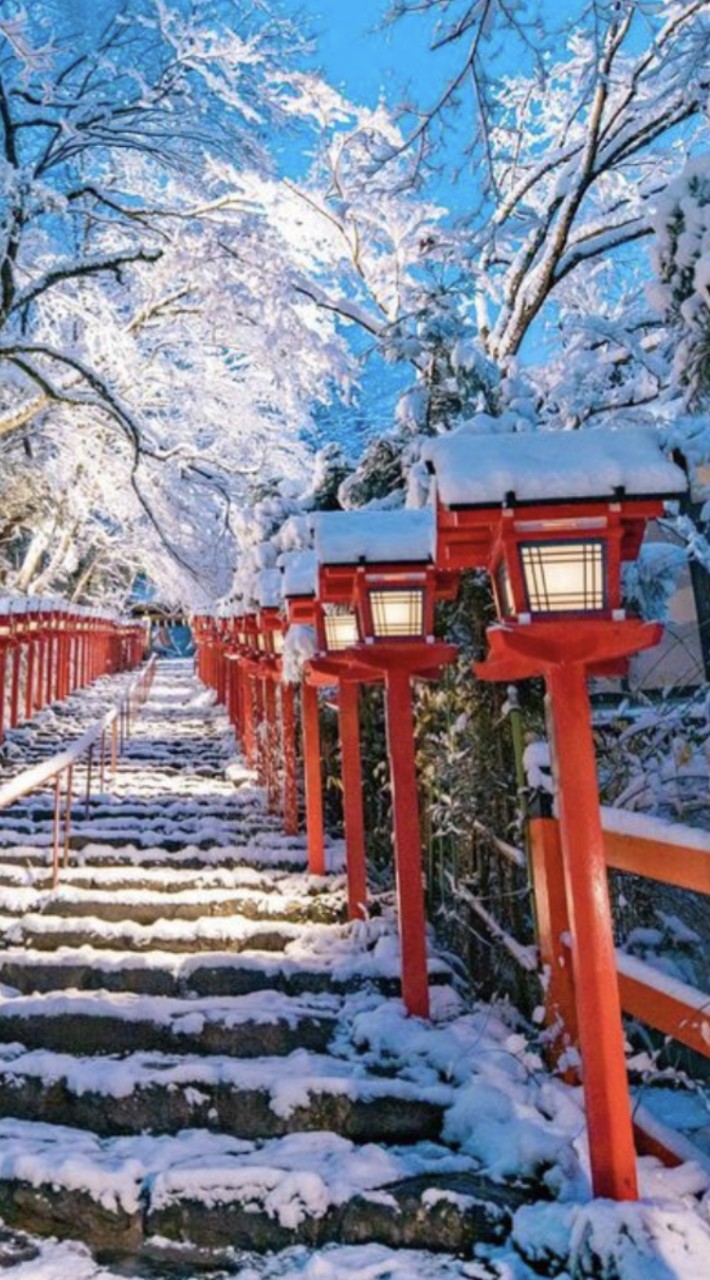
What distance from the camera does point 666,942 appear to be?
434 cm

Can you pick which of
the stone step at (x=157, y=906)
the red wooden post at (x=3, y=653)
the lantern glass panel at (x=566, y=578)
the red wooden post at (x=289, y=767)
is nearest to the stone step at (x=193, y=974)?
the stone step at (x=157, y=906)

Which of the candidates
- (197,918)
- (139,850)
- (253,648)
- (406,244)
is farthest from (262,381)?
(197,918)

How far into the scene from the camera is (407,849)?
4.65 meters

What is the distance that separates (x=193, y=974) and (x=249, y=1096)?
143 centimetres

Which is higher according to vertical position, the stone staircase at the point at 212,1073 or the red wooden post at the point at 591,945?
the red wooden post at the point at 591,945

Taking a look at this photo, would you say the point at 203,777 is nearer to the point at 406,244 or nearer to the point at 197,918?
the point at 197,918

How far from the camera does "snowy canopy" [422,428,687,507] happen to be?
2945 mm

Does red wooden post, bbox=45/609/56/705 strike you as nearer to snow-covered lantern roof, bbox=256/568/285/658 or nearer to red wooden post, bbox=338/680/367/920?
snow-covered lantern roof, bbox=256/568/285/658

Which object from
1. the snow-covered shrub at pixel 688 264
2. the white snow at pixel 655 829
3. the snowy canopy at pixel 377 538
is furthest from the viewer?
the snowy canopy at pixel 377 538

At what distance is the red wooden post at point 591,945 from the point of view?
2.88 meters

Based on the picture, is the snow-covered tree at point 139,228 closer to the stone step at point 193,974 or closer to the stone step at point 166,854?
the stone step at point 166,854

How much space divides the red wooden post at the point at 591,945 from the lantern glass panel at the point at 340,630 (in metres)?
2.60

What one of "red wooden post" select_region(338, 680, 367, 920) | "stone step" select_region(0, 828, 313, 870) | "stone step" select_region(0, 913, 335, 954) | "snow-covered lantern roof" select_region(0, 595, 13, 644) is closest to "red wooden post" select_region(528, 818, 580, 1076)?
"red wooden post" select_region(338, 680, 367, 920)

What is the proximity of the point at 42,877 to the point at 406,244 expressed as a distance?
33.7 feet
